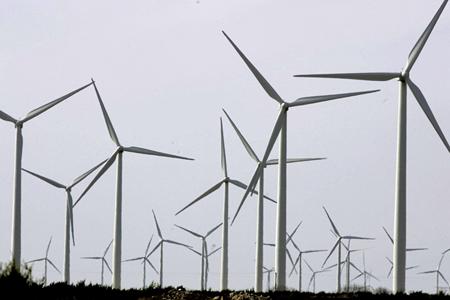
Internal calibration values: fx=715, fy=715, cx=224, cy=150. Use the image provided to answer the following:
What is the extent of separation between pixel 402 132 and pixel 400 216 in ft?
14.2

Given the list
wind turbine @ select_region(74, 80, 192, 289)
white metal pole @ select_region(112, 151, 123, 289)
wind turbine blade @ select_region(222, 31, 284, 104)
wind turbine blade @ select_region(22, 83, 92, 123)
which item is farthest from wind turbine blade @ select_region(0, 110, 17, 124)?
wind turbine blade @ select_region(222, 31, 284, 104)

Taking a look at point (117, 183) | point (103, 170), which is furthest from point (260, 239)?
point (103, 170)

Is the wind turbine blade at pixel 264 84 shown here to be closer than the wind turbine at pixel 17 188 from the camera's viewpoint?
Yes

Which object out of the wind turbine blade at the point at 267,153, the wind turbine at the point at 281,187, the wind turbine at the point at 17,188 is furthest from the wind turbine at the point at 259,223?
the wind turbine at the point at 17,188

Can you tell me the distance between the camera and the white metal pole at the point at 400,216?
3491 cm

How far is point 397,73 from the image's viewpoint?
39031 mm

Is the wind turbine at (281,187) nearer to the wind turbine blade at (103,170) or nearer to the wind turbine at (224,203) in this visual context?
the wind turbine blade at (103,170)

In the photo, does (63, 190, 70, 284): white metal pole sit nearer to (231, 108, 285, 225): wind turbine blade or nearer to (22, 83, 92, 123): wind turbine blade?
(22, 83, 92, 123): wind turbine blade

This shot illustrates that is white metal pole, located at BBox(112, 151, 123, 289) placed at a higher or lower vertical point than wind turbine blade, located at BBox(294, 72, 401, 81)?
lower

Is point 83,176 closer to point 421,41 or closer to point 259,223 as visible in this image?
point 259,223

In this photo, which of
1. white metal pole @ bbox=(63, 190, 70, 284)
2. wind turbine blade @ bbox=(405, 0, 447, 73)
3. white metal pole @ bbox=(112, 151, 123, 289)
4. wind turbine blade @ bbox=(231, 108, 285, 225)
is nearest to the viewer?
wind turbine blade @ bbox=(231, 108, 285, 225)

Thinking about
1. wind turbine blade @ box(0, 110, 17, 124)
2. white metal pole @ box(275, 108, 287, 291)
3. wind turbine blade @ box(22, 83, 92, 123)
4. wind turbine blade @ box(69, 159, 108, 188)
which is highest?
wind turbine blade @ box(22, 83, 92, 123)

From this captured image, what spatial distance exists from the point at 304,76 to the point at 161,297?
44.1 ft

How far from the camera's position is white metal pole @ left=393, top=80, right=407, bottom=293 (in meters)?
34.9
